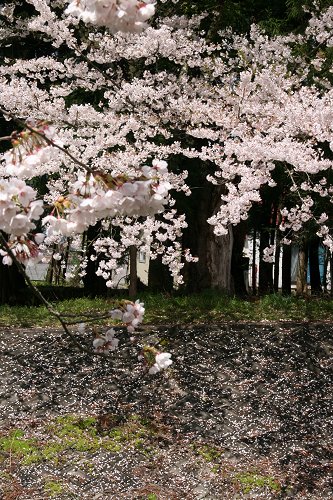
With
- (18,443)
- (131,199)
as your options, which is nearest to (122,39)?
(18,443)

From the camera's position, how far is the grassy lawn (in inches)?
407

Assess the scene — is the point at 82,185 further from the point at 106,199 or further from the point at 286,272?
the point at 286,272

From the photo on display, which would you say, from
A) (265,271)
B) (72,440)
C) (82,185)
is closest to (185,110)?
(72,440)

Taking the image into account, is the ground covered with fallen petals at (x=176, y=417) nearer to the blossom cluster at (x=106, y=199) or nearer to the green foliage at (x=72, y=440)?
the green foliage at (x=72, y=440)

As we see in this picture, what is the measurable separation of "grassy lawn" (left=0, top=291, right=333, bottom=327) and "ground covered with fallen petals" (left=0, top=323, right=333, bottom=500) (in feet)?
1.74

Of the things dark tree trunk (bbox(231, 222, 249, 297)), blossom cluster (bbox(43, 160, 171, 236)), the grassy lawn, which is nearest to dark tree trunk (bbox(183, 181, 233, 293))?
the grassy lawn

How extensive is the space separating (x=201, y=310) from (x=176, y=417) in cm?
295

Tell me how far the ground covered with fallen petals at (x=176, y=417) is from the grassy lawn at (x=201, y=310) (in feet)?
1.74

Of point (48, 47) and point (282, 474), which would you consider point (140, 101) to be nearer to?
point (48, 47)

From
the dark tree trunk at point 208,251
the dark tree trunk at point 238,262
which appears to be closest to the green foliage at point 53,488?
the dark tree trunk at point 208,251

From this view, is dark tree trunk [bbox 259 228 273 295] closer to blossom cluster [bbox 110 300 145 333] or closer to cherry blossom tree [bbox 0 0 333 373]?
cherry blossom tree [bbox 0 0 333 373]

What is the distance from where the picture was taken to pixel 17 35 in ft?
42.9

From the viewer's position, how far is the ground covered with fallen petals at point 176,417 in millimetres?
6934

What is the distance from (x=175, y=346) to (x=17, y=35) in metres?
6.99
